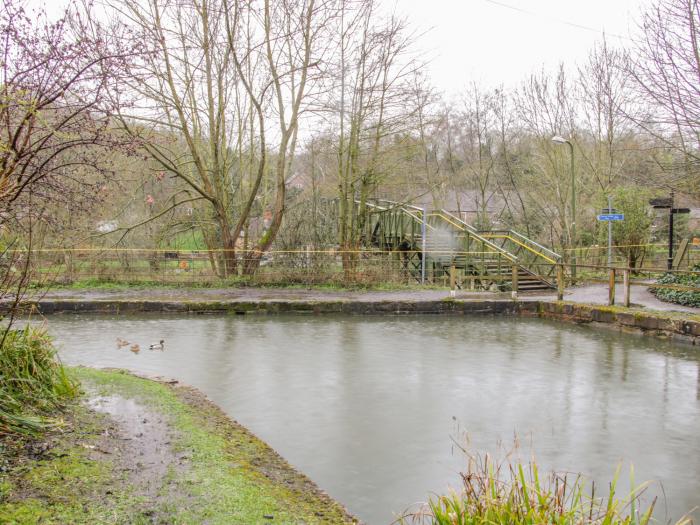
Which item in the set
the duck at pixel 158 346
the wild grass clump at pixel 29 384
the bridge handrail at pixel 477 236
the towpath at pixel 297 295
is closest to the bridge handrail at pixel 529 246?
the bridge handrail at pixel 477 236

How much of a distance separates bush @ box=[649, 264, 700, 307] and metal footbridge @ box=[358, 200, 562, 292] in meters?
3.04

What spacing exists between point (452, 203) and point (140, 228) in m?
26.4

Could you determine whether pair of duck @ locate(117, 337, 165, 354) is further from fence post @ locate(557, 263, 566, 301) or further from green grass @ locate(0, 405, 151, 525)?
fence post @ locate(557, 263, 566, 301)

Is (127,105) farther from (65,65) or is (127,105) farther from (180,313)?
(180,313)

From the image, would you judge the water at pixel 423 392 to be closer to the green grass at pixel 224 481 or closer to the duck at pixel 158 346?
the duck at pixel 158 346

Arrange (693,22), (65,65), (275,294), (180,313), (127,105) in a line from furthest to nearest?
1. (275,294)
2. (180,313)
3. (693,22)
4. (127,105)
5. (65,65)

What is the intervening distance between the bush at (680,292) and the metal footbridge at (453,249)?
304cm

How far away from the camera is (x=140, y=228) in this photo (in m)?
20.8

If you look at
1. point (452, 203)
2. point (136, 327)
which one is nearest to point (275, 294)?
point (136, 327)

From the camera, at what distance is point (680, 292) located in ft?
48.9

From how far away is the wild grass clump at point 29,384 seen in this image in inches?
180

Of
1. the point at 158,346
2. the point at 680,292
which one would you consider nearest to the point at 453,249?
the point at 680,292

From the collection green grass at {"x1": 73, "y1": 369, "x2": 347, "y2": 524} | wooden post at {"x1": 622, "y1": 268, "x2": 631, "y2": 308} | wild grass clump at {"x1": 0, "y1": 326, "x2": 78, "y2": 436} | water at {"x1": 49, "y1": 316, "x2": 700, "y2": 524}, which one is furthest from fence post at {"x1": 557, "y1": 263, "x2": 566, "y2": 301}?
wild grass clump at {"x1": 0, "y1": 326, "x2": 78, "y2": 436}

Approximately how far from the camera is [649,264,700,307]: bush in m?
14.2
